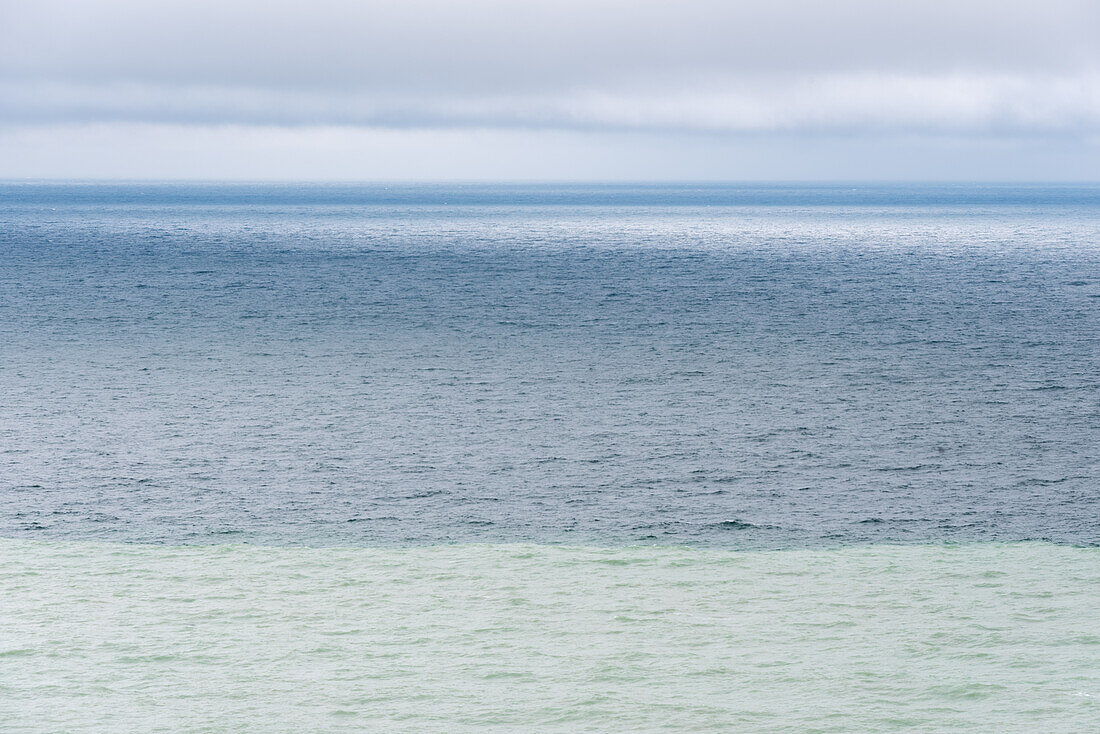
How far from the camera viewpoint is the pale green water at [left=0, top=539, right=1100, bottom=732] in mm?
23438

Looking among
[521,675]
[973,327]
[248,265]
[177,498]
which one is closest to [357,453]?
[177,498]

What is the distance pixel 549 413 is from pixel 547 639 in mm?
24058

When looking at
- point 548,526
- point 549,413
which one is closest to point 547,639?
point 548,526

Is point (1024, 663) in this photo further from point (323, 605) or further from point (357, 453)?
point (357, 453)

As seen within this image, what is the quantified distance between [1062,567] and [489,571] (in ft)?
48.6

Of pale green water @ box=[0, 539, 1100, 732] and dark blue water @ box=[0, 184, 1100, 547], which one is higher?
dark blue water @ box=[0, 184, 1100, 547]

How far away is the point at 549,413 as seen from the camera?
5116 centimetres

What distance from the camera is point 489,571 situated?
31.9 meters

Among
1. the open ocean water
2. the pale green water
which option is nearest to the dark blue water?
the open ocean water

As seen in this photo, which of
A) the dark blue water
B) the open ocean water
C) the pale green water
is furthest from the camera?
the dark blue water

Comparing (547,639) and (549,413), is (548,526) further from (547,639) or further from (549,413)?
(549,413)

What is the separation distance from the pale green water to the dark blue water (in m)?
2.27

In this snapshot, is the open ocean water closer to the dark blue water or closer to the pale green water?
the pale green water

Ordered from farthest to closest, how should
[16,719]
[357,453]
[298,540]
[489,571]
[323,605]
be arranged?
[357,453], [298,540], [489,571], [323,605], [16,719]
